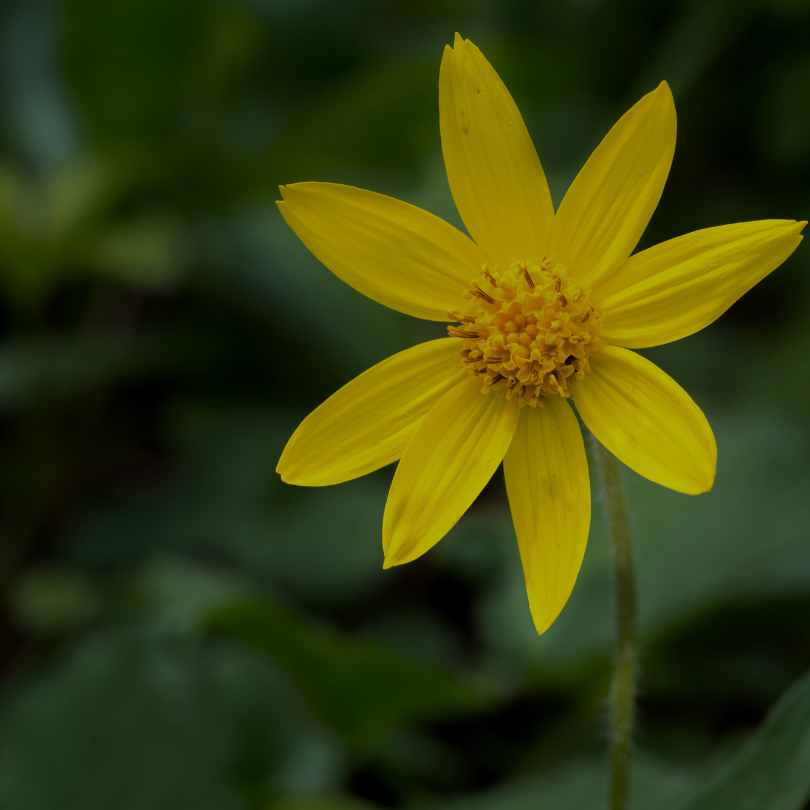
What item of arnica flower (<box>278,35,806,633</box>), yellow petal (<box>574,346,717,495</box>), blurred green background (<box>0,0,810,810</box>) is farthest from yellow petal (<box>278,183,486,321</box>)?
blurred green background (<box>0,0,810,810</box>)

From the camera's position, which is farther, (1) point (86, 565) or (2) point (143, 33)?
(2) point (143, 33)

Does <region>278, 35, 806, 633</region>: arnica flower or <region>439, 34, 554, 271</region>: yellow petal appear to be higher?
<region>439, 34, 554, 271</region>: yellow petal

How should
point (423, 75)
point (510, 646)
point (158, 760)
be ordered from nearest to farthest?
1. point (158, 760)
2. point (510, 646)
3. point (423, 75)

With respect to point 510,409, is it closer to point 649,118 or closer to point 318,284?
point 649,118

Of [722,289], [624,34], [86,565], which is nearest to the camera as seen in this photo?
[722,289]

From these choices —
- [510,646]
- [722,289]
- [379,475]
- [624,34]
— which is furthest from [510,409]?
[624,34]

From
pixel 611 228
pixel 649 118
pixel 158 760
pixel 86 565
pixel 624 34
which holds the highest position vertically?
pixel 624 34

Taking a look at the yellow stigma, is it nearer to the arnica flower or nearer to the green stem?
the arnica flower
